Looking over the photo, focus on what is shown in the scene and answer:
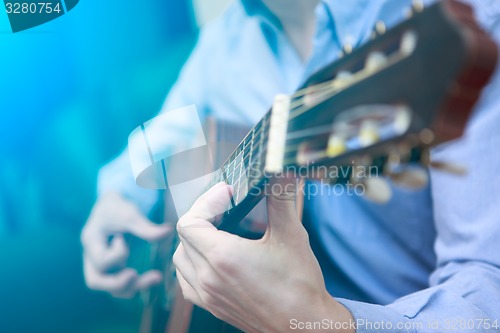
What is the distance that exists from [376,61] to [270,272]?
28 centimetres

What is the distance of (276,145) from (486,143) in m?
0.35

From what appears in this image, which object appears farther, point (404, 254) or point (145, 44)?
point (145, 44)

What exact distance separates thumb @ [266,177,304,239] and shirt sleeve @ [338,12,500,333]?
14cm

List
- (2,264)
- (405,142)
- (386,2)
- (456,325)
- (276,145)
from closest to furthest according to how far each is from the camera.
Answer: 1. (405,142)
2. (276,145)
3. (456,325)
4. (386,2)
5. (2,264)

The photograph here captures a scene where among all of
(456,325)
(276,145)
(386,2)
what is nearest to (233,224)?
(276,145)

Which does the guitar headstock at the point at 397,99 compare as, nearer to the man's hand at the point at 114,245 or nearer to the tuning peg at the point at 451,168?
the tuning peg at the point at 451,168

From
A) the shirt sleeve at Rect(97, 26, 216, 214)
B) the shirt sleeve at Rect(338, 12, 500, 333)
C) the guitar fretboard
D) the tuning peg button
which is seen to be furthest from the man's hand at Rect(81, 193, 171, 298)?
the tuning peg button

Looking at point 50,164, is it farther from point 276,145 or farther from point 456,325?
point 456,325

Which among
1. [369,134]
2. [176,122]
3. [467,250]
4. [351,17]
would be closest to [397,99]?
[369,134]

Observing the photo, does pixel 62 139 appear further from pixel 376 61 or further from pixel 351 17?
pixel 376 61

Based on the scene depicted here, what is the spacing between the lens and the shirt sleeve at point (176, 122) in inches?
37.9

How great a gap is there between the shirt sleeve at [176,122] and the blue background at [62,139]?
0.03 m

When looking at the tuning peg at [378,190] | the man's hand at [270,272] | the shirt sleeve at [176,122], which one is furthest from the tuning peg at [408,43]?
the shirt sleeve at [176,122]

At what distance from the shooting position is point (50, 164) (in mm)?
968
